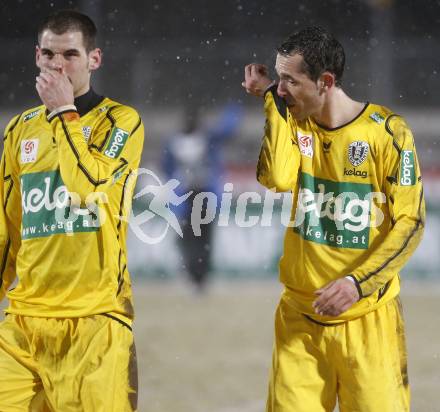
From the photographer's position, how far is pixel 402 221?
4.04 metres

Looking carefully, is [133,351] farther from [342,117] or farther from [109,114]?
[342,117]

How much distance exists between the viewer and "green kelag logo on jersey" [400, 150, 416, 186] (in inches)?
160

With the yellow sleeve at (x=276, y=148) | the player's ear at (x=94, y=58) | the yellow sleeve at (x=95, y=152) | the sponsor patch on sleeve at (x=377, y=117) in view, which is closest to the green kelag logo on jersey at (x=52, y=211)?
the yellow sleeve at (x=95, y=152)

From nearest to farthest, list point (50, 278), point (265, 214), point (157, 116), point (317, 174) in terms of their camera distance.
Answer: point (50, 278) → point (317, 174) → point (265, 214) → point (157, 116)

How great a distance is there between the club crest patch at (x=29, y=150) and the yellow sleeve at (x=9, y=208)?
0.29 feet

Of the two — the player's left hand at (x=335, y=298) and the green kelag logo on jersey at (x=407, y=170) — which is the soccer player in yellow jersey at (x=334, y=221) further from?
the player's left hand at (x=335, y=298)

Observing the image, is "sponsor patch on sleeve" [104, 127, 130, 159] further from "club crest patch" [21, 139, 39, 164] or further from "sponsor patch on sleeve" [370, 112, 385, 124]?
"sponsor patch on sleeve" [370, 112, 385, 124]

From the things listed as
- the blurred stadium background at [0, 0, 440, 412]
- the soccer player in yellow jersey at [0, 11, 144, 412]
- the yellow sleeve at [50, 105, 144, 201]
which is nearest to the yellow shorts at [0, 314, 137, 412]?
the soccer player in yellow jersey at [0, 11, 144, 412]

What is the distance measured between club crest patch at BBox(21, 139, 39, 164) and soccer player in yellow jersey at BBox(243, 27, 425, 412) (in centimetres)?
91

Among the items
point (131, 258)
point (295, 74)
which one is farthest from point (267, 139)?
point (131, 258)

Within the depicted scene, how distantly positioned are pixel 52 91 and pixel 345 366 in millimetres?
1644

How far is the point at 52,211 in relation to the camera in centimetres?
396

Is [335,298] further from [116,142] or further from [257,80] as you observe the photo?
[116,142]

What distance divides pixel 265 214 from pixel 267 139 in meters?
7.54
